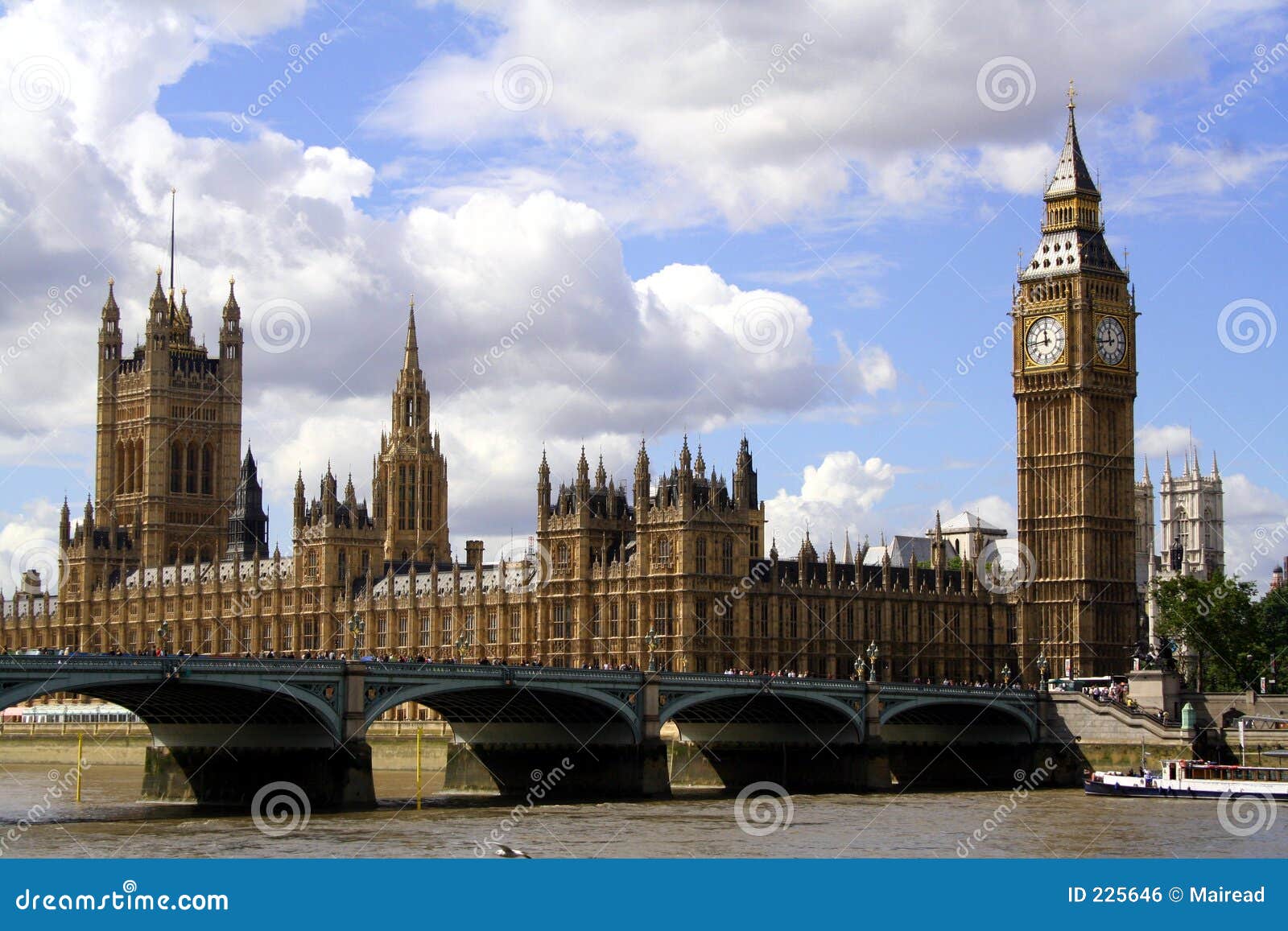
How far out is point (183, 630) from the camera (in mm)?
156250

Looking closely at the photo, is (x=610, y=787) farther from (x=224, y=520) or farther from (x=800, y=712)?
(x=224, y=520)

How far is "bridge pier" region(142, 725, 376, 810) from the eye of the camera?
73.6 metres

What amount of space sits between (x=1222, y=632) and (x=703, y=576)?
27.0m

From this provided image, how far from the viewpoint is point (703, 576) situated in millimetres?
116688

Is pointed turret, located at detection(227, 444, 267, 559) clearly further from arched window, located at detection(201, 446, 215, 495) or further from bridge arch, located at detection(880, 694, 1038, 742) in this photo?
bridge arch, located at detection(880, 694, 1038, 742)

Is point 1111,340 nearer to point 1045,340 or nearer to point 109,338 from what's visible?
point 1045,340

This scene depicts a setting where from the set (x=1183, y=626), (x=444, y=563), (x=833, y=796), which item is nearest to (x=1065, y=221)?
(x=1183, y=626)

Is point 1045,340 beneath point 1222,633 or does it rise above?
above

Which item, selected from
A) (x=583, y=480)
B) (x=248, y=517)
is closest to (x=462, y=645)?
(x=583, y=480)

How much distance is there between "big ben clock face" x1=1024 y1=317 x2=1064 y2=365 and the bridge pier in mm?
67675

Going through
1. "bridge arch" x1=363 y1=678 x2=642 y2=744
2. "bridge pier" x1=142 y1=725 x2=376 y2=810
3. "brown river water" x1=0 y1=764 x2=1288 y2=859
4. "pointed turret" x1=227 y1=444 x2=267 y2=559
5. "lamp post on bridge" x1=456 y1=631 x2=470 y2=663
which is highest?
"pointed turret" x1=227 y1=444 x2=267 y2=559

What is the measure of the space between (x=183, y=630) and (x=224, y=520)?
29.7 meters

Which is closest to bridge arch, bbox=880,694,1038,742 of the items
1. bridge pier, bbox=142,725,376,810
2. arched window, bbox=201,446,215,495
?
bridge pier, bbox=142,725,376,810

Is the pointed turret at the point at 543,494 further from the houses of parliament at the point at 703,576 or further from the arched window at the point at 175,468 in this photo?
the arched window at the point at 175,468
